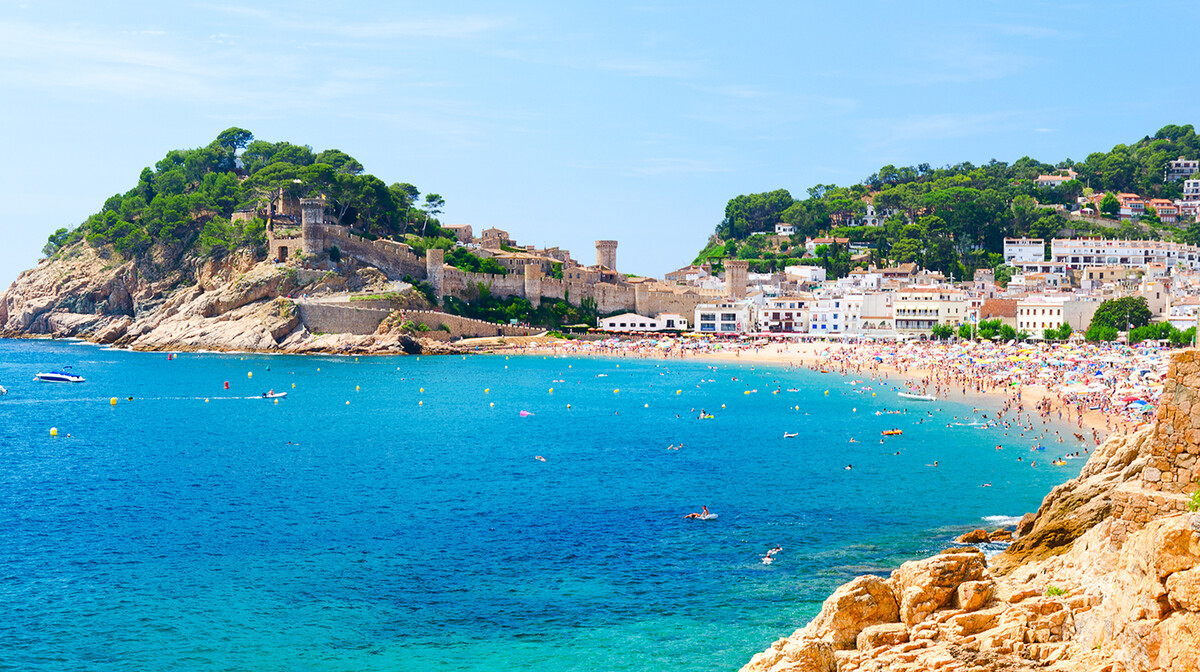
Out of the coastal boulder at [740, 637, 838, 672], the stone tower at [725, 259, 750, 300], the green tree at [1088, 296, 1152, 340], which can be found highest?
the stone tower at [725, 259, 750, 300]

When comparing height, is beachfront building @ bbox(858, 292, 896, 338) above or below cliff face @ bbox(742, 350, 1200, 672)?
above

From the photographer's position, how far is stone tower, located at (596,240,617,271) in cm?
8256

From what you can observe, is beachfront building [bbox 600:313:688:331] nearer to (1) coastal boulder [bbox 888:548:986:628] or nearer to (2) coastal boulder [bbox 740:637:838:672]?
(1) coastal boulder [bbox 888:548:986:628]

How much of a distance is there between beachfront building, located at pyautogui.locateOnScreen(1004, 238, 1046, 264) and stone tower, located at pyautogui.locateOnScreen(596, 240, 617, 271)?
31449 mm

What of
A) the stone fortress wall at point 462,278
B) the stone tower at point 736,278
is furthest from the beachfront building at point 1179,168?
the stone fortress wall at point 462,278

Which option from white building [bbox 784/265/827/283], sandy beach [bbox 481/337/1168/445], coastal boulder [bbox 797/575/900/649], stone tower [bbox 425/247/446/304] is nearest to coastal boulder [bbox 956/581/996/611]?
coastal boulder [bbox 797/575/900/649]

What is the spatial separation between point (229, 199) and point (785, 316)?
129 ft

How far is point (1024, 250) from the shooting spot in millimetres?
77938

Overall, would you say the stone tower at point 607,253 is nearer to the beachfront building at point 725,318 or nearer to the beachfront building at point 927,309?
the beachfront building at point 725,318

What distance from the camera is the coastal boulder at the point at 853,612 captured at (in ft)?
23.3

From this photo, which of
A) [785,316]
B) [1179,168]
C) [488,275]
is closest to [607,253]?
[488,275]

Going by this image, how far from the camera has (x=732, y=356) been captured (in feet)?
187

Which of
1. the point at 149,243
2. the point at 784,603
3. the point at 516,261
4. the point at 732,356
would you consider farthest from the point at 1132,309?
the point at 149,243

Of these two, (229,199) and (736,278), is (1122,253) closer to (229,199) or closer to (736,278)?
(736,278)
